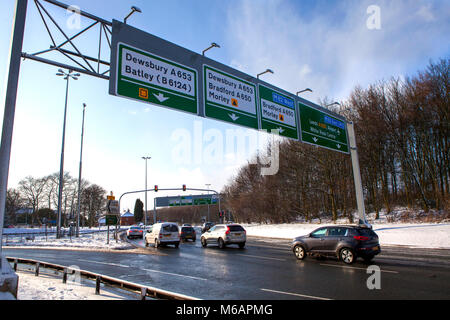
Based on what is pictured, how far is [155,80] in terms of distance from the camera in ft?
32.2

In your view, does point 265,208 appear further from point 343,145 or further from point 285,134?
point 285,134

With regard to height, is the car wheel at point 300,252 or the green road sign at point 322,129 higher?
the green road sign at point 322,129

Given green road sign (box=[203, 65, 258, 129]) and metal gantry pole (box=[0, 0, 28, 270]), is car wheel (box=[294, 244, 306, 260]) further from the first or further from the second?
metal gantry pole (box=[0, 0, 28, 270])

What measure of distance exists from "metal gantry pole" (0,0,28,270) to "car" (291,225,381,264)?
11456 mm

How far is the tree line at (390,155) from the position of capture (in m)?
29.6

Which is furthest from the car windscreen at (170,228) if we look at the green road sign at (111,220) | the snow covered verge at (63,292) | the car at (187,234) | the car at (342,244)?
the snow covered verge at (63,292)

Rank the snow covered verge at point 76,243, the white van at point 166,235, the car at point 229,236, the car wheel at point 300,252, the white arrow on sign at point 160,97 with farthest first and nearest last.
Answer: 1. the snow covered verge at point 76,243
2. the white van at point 166,235
3. the car at point 229,236
4. the car wheel at point 300,252
5. the white arrow on sign at point 160,97

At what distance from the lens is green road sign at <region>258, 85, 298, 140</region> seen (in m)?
13.7

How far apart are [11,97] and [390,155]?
3649cm

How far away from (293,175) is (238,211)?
24803 mm

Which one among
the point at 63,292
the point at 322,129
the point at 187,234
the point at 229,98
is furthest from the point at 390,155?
the point at 63,292

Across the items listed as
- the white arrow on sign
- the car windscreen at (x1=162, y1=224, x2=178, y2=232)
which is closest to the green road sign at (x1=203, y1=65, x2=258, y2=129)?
the white arrow on sign

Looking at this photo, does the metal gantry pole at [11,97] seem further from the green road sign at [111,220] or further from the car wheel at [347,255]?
the green road sign at [111,220]

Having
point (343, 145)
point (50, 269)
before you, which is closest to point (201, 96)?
point (50, 269)
